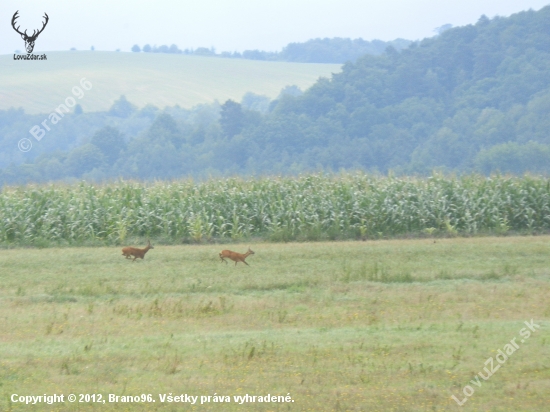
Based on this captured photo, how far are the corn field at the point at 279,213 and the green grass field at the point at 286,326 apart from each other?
8.44ft

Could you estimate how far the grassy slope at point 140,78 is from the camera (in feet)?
326

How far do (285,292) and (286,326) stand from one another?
222 cm

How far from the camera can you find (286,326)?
10.1 m

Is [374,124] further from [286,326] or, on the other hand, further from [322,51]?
[322,51]

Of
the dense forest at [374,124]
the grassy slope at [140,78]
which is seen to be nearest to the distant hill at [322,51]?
the grassy slope at [140,78]

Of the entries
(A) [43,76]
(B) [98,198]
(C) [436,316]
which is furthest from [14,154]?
(C) [436,316]

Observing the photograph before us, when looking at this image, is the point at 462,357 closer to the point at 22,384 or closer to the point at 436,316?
the point at 436,316

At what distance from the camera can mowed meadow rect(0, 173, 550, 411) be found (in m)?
7.49

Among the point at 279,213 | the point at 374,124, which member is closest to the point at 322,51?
the point at 374,124

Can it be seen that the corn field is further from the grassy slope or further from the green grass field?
the grassy slope

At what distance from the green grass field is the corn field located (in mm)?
2574

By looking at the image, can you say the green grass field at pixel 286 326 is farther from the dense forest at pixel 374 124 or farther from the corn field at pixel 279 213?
the dense forest at pixel 374 124

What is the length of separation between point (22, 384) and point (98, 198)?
13331mm

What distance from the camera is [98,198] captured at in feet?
67.2
